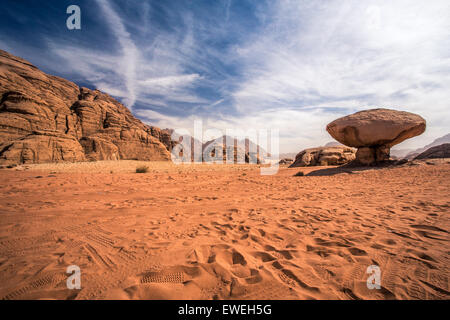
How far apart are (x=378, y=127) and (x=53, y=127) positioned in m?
38.1

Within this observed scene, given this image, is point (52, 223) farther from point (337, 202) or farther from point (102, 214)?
point (337, 202)

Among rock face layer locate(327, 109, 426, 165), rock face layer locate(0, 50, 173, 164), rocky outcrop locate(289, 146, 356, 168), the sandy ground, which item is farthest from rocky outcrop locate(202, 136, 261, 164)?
the sandy ground

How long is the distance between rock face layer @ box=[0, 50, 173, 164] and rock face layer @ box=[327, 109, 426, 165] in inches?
1196

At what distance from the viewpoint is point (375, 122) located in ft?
40.7

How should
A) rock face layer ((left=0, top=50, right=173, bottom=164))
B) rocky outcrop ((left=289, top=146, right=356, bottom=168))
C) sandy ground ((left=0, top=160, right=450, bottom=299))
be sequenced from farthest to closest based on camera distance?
rock face layer ((left=0, top=50, right=173, bottom=164))
rocky outcrop ((left=289, top=146, right=356, bottom=168))
sandy ground ((left=0, top=160, right=450, bottom=299))

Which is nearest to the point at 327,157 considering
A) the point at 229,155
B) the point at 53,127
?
the point at 229,155

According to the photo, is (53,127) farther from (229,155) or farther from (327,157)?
(229,155)

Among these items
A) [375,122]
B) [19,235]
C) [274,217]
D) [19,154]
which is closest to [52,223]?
[19,235]

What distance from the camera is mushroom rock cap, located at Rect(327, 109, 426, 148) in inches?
468

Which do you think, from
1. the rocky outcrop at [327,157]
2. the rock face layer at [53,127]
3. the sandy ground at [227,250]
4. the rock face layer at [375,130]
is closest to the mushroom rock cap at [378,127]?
the rock face layer at [375,130]

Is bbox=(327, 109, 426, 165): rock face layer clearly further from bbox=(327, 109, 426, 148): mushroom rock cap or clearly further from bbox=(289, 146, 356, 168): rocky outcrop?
bbox=(289, 146, 356, 168): rocky outcrop

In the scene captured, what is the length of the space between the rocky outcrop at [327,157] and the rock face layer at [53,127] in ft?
97.1

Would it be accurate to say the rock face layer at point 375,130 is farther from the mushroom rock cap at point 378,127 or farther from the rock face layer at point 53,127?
the rock face layer at point 53,127

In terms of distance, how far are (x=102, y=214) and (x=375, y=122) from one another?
1720 centimetres
